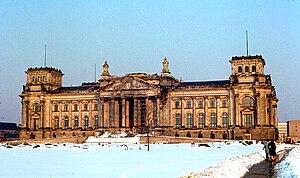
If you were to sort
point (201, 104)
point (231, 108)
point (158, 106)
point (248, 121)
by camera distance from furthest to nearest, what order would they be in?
point (158, 106) < point (201, 104) < point (231, 108) < point (248, 121)

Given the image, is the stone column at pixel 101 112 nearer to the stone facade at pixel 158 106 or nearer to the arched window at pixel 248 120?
the stone facade at pixel 158 106

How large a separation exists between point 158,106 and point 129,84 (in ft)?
29.6

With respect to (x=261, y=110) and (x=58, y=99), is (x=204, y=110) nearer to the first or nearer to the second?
(x=261, y=110)

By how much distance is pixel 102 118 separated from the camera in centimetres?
11969

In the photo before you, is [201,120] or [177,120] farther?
[177,120]

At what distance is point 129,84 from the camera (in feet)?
386

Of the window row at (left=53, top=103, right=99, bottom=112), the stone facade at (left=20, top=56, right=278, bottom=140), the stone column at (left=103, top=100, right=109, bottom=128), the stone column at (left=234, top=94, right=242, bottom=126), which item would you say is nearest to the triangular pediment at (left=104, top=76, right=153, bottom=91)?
the stone facade at (left=20, top=56, right=278, bottom=140)

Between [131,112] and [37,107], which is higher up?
[37,107]

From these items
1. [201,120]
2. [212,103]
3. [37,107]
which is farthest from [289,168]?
[37,107]

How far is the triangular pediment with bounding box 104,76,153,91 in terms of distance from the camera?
11669 cm

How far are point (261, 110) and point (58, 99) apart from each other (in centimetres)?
5194

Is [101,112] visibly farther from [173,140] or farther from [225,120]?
[225,120]

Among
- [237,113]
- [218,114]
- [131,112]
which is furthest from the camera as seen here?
[131,112]

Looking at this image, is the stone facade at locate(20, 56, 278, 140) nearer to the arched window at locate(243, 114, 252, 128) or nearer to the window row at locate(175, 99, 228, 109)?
the window row at locate(175, 99, 228, 109)
